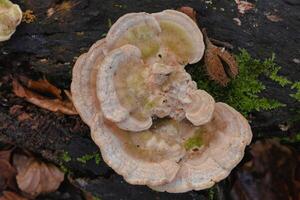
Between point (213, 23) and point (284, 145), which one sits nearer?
point (213, 23)

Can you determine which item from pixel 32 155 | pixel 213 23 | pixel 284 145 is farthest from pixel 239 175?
pixel 32 155

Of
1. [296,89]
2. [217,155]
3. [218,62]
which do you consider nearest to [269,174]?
[296,89]

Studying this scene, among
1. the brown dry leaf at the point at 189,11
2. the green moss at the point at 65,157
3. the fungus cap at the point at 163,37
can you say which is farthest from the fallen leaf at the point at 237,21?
the green moss at the point at 65,157

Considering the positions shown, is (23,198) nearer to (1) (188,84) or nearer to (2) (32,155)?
(2) (32,155)

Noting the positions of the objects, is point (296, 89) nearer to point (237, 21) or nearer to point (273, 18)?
point (273, 18)

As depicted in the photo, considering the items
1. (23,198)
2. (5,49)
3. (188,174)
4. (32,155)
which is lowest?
(23,198)

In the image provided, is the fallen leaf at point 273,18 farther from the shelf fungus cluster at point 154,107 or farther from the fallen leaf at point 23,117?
the fallen leaf at point 23,117
